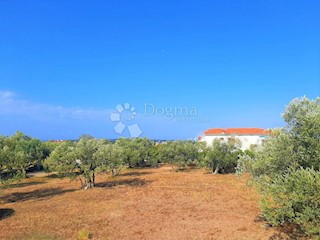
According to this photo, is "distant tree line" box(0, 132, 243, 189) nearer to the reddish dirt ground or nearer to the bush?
the reddish dirt ground

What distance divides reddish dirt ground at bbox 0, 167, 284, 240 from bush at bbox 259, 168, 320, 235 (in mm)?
3885

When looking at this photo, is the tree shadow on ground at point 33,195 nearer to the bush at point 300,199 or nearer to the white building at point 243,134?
the bush at point 300,199

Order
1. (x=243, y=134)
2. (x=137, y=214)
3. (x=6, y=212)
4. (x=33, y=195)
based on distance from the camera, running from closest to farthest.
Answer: (x=137, y=214) → (x=6, y=212) → (x=33, y=195) → (x=243, y=134)

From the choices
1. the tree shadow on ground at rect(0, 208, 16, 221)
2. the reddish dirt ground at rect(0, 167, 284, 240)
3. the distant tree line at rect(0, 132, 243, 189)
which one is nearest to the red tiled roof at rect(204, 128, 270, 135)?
the distant tree line at rect(0, 132, 243, 189)

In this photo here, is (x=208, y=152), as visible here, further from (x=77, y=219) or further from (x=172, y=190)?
(x=77, y=219)

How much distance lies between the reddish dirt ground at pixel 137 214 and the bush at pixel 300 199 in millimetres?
3885

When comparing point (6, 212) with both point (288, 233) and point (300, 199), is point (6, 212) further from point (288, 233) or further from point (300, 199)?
point (300, 199)

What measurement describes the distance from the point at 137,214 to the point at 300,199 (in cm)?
1344

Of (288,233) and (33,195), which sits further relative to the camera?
(33,195)

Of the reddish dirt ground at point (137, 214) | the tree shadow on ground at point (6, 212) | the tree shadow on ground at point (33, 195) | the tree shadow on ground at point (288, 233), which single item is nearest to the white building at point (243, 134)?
the reddish dirt ground at point (137, 214)

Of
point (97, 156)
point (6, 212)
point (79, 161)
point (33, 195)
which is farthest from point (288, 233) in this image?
point (33, 195)

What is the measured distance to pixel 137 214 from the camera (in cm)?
2211

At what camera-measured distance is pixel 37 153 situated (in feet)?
188

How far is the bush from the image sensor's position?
11.7m
